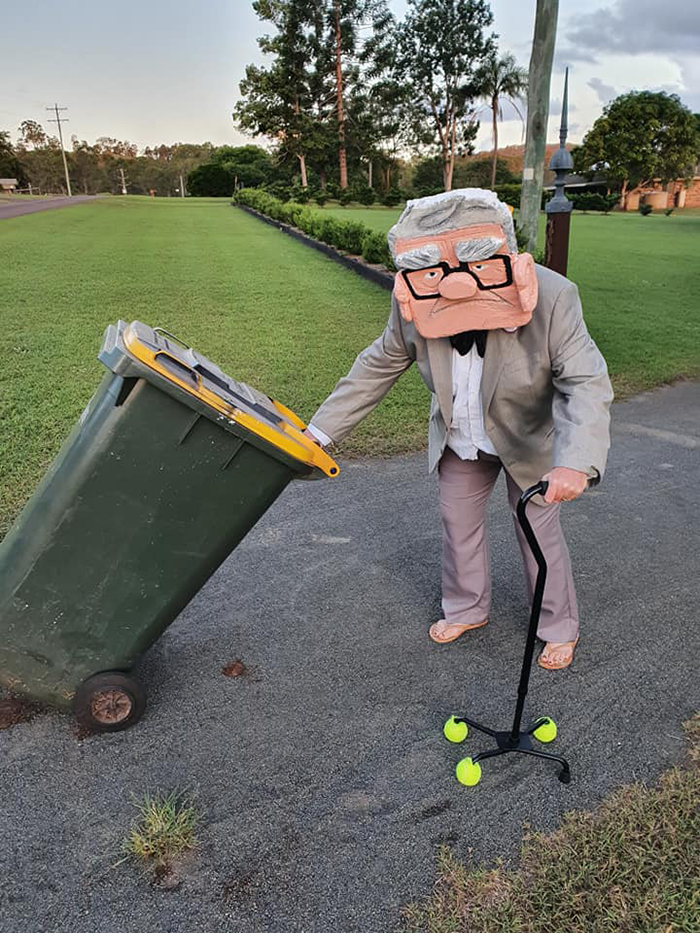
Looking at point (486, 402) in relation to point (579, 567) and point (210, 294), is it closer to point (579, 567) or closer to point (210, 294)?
point (579, 567)

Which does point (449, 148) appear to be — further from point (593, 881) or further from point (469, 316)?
point (593, 881)

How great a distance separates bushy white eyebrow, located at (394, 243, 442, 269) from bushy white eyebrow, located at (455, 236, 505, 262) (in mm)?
62

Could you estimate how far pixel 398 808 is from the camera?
2.07 m

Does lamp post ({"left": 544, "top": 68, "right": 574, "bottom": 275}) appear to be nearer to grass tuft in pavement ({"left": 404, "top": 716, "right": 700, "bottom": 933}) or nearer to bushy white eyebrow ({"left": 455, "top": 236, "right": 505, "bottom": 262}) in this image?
bushy white eyebrow ({"left": 455, "top": 236, "right": 505, "bottom": 262})

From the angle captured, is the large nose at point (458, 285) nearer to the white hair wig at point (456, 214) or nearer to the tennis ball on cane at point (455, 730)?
the white hair wig at point (456, 214)

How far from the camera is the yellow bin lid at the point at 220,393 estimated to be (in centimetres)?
189

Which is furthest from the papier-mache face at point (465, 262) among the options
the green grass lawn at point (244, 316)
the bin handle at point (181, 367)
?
the green grass lawn at point (244, 316)

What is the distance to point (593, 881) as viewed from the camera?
1.80 m

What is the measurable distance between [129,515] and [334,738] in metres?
1.00

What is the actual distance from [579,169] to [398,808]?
157 feet

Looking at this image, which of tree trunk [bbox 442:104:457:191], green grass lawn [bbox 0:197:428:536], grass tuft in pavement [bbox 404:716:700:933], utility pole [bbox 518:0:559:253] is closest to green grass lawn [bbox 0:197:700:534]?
green grass lawn [bbox 0:197:428:536]

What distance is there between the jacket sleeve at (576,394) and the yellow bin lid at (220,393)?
72 centimetres

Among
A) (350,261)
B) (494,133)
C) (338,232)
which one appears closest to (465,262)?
(350,261)

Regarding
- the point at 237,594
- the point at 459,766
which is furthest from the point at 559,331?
the point at 237,594
